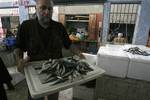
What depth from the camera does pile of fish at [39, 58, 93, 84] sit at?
79 centimetres

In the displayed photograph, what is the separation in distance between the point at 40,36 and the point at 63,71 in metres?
0.45

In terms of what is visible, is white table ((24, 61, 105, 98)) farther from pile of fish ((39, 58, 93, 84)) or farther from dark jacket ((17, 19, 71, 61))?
dark jacket ((17, 19, 71, 61))

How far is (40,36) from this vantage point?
1.12 meters

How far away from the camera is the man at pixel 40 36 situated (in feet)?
3.52

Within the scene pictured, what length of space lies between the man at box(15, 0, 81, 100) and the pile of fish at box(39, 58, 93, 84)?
0.26m

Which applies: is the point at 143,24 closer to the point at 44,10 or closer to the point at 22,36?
the point at 44,10

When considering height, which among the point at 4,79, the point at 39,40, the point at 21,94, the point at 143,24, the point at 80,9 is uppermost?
the point at 80,9

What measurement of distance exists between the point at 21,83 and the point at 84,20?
2927mm

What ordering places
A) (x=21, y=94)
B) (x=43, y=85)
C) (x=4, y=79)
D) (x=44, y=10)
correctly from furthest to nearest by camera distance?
(x=21, y=94)
(x=4, y=79)
(x=44, y=10)
(x=43, y=85)

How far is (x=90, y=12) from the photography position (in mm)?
4148

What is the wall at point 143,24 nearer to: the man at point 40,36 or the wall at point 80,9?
the man at point 40,36

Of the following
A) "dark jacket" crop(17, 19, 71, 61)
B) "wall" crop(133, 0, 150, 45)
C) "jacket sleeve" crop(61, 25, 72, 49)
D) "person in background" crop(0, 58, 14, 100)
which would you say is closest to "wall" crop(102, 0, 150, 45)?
"wall" crop(133, 0, 150, 45)

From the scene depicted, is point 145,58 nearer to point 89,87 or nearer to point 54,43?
point 89,87

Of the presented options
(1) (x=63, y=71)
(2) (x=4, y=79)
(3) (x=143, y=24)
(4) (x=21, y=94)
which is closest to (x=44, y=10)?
(1) (x=63, y=71)
